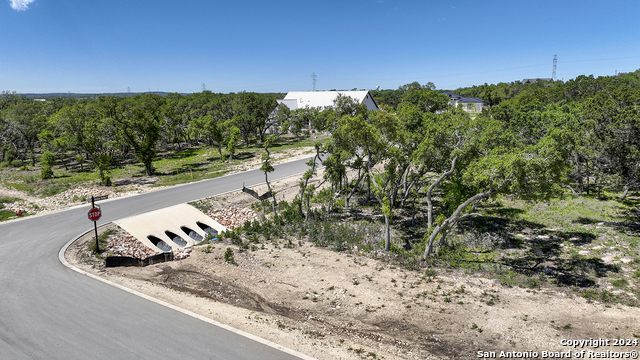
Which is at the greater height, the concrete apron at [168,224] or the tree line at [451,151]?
the tree line at [451,151]

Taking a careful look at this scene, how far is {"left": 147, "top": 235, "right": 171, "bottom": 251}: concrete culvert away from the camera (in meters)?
18.5

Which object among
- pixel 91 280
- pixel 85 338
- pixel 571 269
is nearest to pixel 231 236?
pixel 91 280

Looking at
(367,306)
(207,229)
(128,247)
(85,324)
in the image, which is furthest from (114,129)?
(367,306)

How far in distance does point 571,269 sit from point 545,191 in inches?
176

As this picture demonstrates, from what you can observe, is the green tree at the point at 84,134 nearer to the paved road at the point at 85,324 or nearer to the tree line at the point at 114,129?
the tree line at the point at 114,129

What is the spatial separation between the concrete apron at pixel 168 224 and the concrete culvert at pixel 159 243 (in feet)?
0.40

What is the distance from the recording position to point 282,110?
2254 inches

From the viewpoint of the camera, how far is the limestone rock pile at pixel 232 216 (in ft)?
74.7

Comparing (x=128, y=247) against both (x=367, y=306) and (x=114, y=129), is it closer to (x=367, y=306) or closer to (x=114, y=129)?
(x=367, y=306)

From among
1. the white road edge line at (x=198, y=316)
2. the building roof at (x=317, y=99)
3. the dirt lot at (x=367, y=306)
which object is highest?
the building roof at (x=317, y=99)

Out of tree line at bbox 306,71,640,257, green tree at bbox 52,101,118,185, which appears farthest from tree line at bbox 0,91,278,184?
tree line at bbox 306,71,640,257

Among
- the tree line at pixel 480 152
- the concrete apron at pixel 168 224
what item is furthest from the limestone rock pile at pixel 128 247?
the tree line at pixel 480 152

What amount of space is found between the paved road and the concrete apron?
13.4ft

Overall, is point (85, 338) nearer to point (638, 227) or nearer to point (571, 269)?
point (571, 269)
